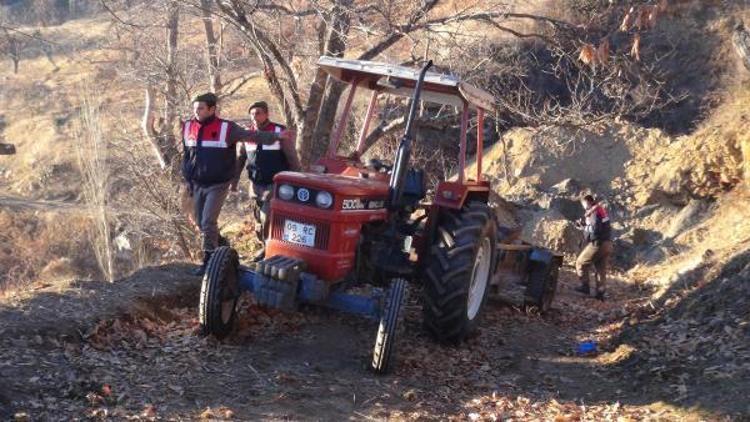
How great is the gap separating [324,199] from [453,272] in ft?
4.15

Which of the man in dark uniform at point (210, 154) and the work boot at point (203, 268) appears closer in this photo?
the man in dark uniform at point (210, 154)

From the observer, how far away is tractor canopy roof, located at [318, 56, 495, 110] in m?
6.60

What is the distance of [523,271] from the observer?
31.1 feet

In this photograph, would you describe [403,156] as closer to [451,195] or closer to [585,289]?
[451,195]

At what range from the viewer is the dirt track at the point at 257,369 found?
16.4 feet

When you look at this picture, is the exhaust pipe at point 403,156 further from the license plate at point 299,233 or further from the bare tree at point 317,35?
the bare tree at point 317,35

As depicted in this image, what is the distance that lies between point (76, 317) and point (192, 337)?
0.92 metres

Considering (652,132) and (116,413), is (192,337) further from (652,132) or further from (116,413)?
(652,132)

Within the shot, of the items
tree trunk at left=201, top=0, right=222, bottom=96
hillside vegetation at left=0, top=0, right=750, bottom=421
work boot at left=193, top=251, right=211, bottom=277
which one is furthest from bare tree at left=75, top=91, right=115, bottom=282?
work boot at left=193, top=251, right=211, bottom=277

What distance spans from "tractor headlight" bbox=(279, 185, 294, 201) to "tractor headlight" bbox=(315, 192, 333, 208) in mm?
244

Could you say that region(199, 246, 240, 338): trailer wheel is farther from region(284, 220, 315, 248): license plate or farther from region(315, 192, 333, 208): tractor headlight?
region(315, 192, 333, 208): tractor headlight

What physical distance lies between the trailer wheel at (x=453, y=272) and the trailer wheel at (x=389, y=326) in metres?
0.69

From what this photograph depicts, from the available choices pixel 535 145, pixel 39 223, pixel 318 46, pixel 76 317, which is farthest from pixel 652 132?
pixel 39 223

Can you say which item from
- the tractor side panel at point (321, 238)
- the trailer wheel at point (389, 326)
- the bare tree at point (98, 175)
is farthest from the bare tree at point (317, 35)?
the bare tree at point (98, 175)
